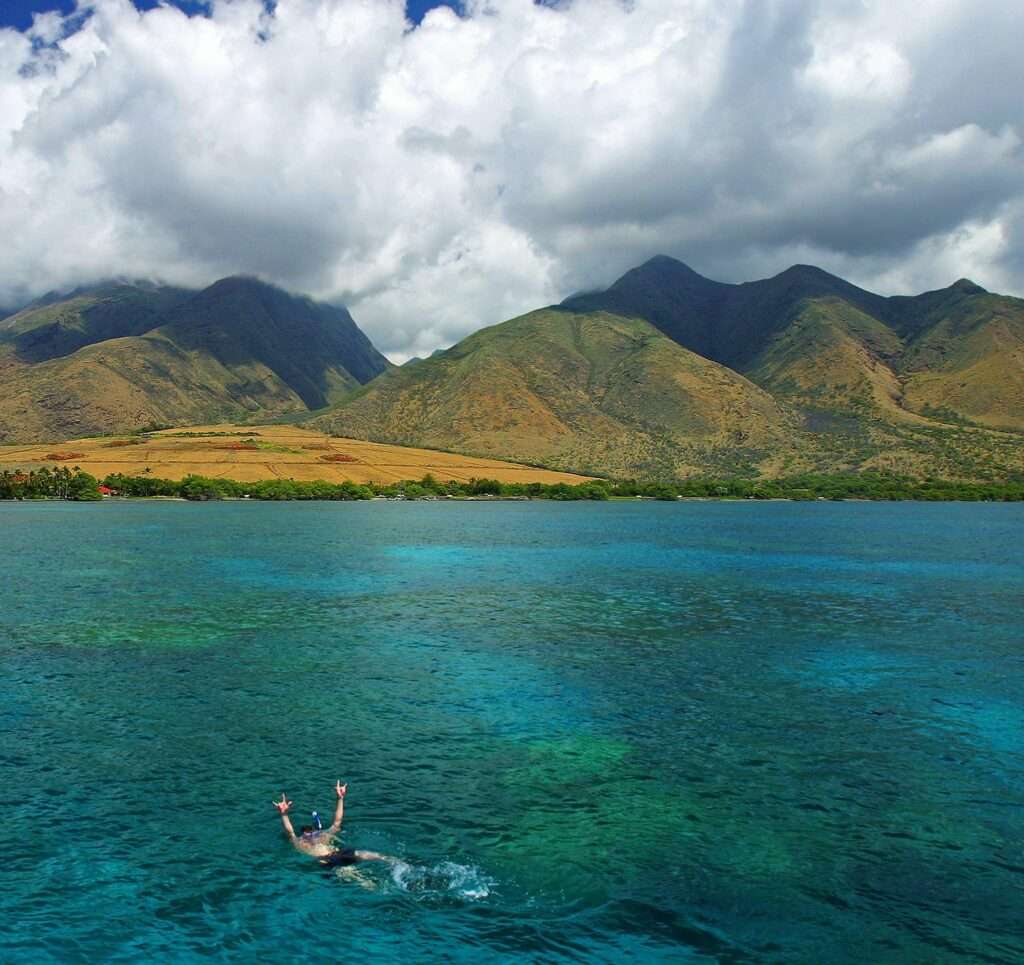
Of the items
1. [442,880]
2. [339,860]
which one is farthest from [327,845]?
[442,880]

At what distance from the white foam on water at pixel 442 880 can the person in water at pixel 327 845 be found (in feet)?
3.33

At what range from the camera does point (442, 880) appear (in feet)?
79.6

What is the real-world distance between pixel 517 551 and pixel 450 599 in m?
53.8

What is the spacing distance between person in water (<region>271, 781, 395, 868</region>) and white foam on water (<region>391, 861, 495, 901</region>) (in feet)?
3.33

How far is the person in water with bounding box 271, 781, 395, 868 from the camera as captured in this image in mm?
25516

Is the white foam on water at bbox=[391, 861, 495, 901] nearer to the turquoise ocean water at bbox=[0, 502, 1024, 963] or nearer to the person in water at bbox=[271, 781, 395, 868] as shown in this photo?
the turquoise ocean water at bbox=[0, 502, 1024, 963]

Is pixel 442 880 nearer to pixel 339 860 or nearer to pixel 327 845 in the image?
pixel 339 860

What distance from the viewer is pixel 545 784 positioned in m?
32.0

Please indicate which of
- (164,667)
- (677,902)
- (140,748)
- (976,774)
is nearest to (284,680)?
(164,667)

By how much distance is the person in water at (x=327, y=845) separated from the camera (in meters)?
25.5

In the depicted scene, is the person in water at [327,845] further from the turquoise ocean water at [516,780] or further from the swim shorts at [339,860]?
the turquoise ocean water at [516,780]

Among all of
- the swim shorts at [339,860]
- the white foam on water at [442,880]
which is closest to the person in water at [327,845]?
the swim shorts at [339,860]

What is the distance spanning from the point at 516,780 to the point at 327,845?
8649mm

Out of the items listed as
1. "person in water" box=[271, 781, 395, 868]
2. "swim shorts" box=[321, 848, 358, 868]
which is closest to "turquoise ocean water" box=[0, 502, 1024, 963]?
"person in water" box=[271, 781, 395, 868]
